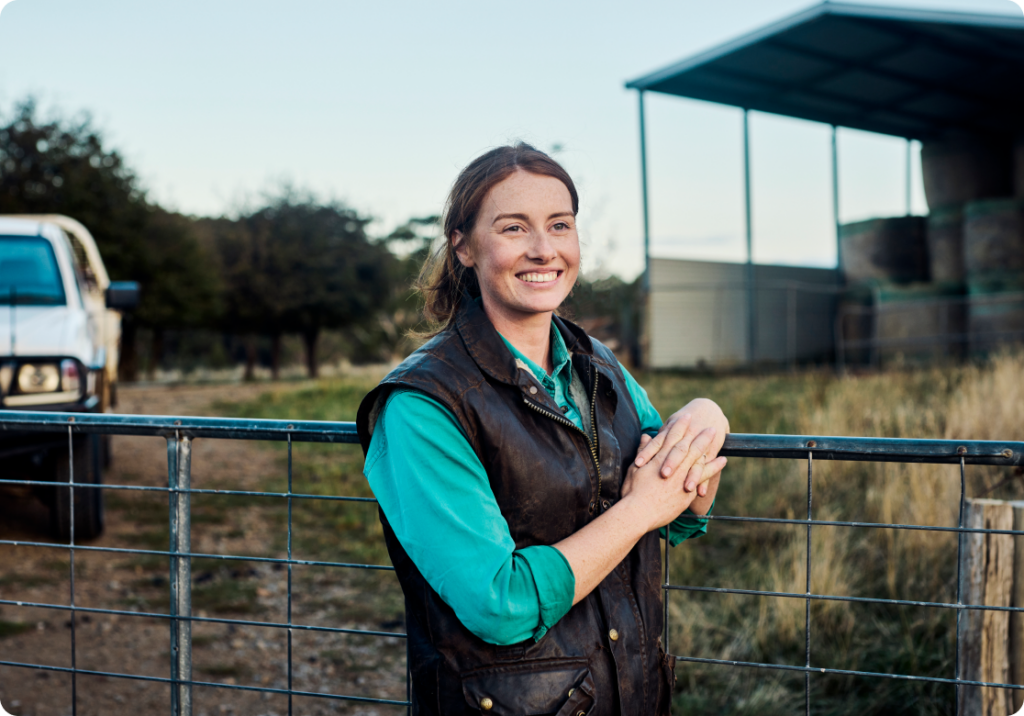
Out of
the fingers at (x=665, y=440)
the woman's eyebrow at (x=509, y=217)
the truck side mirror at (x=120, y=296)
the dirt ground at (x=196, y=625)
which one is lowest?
the dirt ground at (x=196, y=625)

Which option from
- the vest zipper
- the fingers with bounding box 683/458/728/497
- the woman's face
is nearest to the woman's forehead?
the woman's face

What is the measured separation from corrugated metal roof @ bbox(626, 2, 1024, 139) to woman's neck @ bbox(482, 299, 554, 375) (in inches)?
539

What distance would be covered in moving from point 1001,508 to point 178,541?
2578 millimetres

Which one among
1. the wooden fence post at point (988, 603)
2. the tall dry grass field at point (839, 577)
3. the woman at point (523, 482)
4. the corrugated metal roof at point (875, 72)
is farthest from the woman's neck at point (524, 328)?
the corrugated metal roof at point (875, 72)

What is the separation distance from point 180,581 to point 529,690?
1.30 meters

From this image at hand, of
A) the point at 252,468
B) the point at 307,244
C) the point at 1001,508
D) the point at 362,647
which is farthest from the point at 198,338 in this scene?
the point at 1001,508

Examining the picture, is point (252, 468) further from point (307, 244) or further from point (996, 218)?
point (307, 244)

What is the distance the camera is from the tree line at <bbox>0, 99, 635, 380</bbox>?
2041 centimetres

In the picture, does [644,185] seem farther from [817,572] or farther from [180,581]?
[180,581]

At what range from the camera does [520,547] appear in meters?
1.64

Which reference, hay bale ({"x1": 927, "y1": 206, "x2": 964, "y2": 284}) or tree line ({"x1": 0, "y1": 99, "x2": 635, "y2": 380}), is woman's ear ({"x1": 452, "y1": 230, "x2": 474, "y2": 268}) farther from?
hay bale ({"x1": 927, "y1": 206, "x2": 964, "y2": 284})

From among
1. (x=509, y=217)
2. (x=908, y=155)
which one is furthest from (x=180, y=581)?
(x=908, y=155)

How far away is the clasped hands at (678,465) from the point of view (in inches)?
67.4

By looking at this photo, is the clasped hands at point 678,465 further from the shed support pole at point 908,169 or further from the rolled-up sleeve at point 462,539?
the shed support pole at point 908,169
